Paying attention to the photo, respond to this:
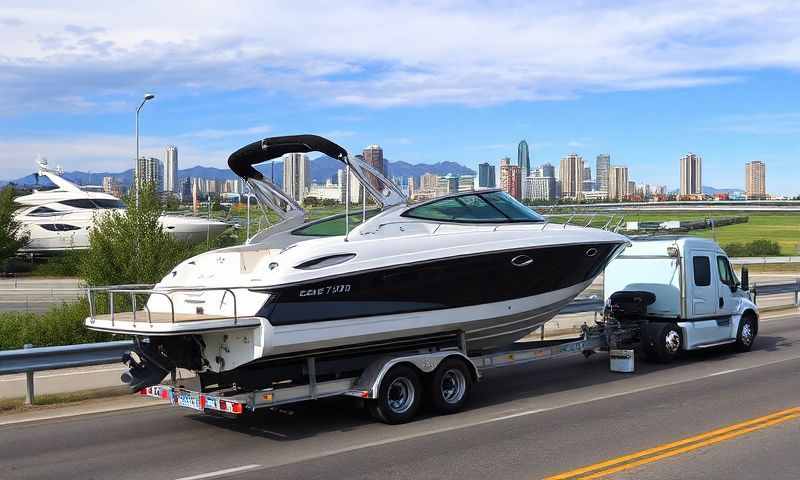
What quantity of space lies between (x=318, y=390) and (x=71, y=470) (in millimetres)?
2832

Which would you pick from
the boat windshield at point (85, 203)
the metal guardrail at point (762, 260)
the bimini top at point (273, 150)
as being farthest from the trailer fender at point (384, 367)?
the boat windshield at point (85, 203)

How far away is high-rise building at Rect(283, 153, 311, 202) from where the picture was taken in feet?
40.1

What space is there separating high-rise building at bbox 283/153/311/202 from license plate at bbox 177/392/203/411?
3.90m

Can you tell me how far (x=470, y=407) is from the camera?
37.0 feet

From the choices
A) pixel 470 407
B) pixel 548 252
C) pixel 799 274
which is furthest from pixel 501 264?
pixel 799 274

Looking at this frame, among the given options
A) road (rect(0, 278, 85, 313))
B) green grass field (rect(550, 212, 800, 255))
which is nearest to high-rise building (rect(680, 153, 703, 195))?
green grass field (rect(550, 212, 800, 255))

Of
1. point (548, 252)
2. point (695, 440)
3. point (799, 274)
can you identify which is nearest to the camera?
point (695, 440)

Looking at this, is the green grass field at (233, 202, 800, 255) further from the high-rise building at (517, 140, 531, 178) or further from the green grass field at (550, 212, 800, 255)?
the high-rise building at (517, 140, 531, 178)

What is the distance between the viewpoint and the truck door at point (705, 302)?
1500cm

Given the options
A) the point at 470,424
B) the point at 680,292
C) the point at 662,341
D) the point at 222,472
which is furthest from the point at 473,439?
the point at 680,292

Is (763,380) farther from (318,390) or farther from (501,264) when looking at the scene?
(318,390)

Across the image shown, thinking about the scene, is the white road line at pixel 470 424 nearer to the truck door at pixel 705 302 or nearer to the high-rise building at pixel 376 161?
the truck door at pixel 705 302

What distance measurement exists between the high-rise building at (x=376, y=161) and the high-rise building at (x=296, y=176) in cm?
90

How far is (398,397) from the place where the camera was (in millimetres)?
10422
